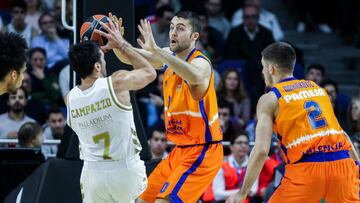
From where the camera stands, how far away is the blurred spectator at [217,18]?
16.8 m

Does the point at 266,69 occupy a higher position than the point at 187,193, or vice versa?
the point at 266,69

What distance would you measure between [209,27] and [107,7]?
6.07m

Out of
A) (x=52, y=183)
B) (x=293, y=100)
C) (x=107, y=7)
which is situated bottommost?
(x=52, y=183)

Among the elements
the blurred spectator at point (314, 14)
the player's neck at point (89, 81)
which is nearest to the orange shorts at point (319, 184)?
the player's neck at point (89, 81)

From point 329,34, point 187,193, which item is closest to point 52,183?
point 187,193

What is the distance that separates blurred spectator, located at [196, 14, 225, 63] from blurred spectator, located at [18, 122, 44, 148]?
4280mm

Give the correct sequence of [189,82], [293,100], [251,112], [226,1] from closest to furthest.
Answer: [293,100]
[189,82]
[251,112]
[226,1]

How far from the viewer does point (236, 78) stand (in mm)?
14594

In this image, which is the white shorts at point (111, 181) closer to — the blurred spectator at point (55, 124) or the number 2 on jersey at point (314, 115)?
the number 2 on jersey at point (314, 115)

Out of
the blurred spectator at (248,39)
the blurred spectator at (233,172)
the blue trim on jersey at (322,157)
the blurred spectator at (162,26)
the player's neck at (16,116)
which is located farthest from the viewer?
the blurred spectator at (248,39)

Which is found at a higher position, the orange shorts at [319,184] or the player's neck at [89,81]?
the player's neck at [89,81]

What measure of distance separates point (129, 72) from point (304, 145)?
5.61 ft

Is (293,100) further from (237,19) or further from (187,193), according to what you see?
(237,19)

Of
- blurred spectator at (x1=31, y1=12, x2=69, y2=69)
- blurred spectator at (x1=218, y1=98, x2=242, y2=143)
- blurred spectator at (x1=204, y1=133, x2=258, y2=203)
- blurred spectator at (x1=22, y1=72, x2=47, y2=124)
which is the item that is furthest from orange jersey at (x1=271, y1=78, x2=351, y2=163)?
blurred spectator at (x1=31, y1=12, x2=69, y2=69)
